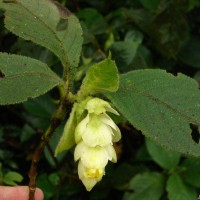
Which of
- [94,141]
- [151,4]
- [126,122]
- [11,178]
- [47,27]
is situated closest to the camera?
[94,141]

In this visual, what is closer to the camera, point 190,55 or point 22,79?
point 22,79

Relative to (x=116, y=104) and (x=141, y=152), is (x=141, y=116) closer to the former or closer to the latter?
(x=116, y=104)

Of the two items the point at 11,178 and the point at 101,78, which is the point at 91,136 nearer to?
the point at 101,78

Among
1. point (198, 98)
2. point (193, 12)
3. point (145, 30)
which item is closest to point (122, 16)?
point (145, 30)

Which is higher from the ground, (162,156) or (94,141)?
(94,141)

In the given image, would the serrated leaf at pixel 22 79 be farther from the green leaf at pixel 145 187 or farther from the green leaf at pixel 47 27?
the green leaf at pixel 145 187

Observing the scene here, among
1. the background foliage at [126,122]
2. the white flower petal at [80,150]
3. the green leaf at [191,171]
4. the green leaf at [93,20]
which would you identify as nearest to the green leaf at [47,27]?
the white flower petal at [80,150]

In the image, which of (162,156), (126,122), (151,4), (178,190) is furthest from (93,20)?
(178,190)
